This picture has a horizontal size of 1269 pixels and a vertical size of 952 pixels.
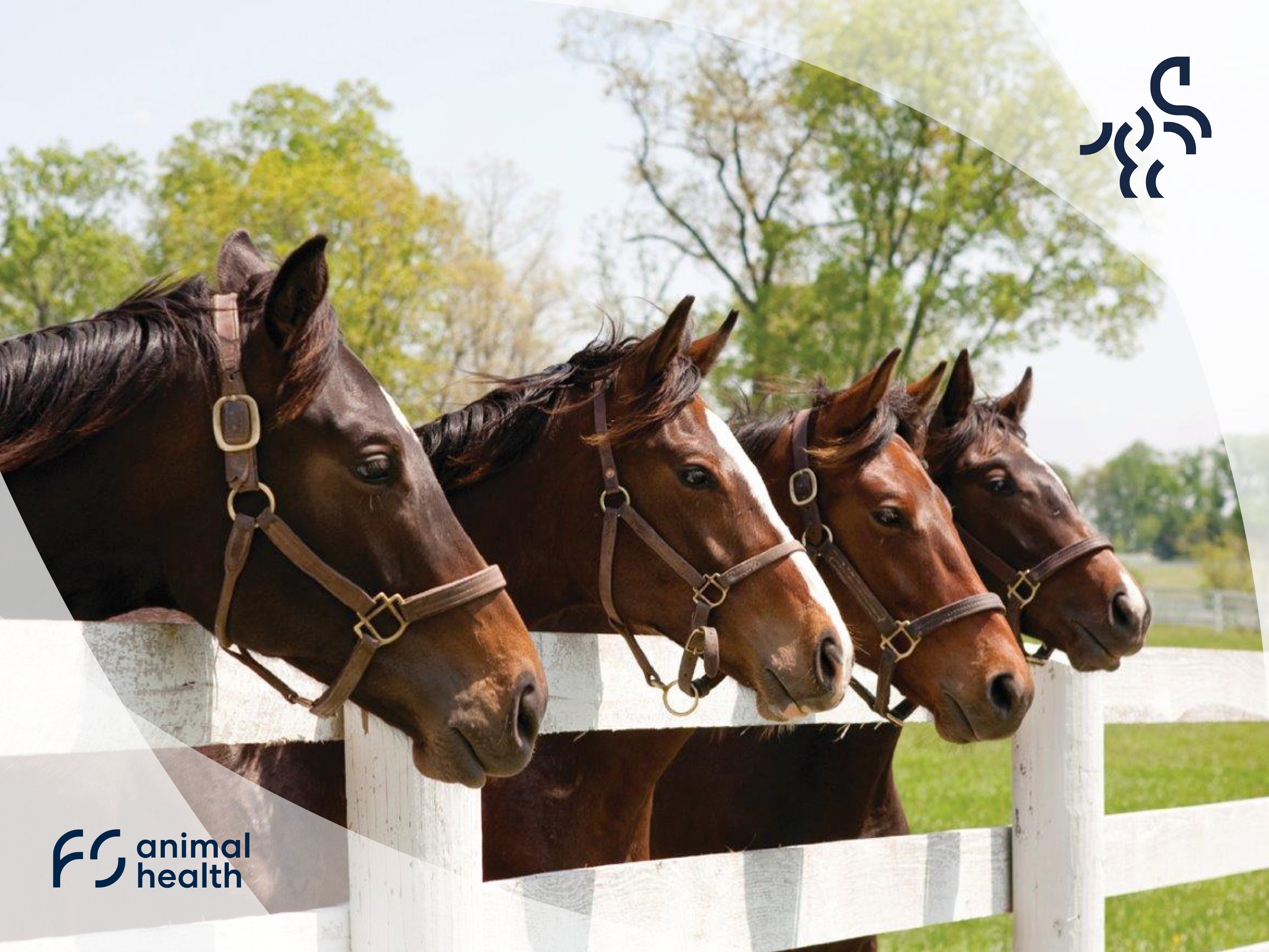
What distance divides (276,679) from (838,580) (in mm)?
2084

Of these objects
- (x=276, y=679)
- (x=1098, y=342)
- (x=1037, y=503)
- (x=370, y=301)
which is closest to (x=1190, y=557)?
(x=1098, y=342)

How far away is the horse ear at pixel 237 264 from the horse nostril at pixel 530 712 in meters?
1.04

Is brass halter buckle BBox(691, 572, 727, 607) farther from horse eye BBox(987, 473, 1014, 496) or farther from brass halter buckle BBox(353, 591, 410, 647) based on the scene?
horse eye BBox(987, 473, 1014, 496)

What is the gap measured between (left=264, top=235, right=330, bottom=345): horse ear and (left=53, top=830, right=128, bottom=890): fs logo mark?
108cm

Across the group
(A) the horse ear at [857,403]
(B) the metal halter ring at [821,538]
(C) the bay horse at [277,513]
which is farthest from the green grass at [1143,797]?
(C) the bay horse at [277,513]

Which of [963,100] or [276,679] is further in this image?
[963,100]

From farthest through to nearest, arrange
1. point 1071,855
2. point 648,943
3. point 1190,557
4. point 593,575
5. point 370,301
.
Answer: point 1190,557, point 370,301, point 1071,855, point 593,575, point 648,943

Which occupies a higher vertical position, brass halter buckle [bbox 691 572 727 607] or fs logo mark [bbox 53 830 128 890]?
brass halter buckle [bbox 691 572 727 607]

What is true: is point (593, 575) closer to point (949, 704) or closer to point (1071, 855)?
point (949, 704)

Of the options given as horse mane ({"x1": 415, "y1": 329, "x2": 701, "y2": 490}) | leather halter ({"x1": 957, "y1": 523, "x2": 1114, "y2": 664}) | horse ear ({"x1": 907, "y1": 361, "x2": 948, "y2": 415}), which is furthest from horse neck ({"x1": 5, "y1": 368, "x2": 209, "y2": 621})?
leather halter ({"x1": 957, "y1": 523, "x2": 1114, "y2": 664})

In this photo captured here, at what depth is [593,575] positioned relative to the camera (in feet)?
12.2

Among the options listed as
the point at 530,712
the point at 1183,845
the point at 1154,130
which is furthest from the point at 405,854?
the point at 1154,130

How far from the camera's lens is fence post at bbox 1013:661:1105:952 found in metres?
4.41

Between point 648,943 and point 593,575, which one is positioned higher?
point 593,575
